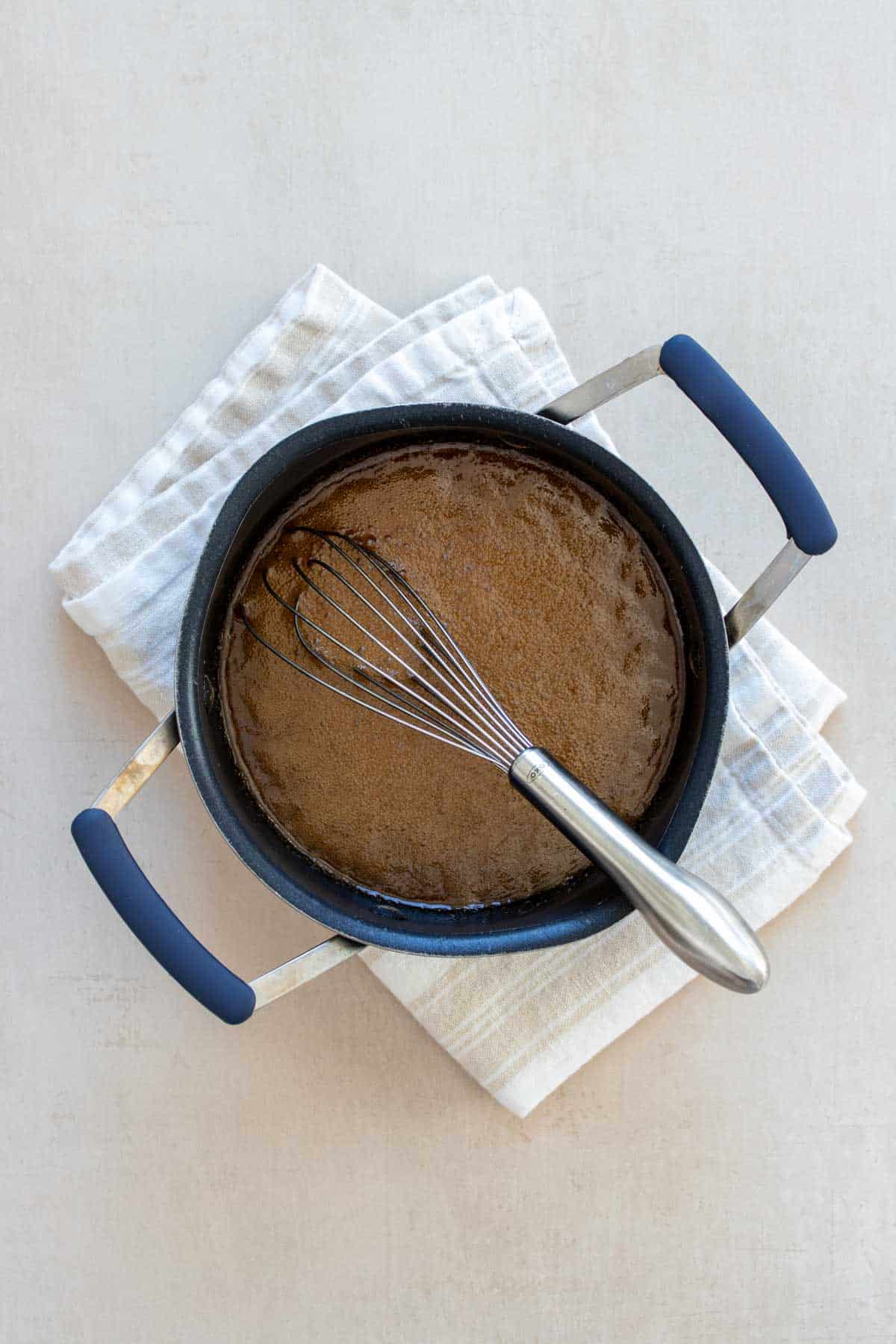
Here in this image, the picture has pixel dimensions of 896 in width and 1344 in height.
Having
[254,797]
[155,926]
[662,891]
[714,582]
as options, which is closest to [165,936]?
[155,926]

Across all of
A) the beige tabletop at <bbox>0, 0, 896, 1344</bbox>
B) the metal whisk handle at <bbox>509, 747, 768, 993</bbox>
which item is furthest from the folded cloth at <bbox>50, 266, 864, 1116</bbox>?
the metal whisk handle at <bbox>509, 747, 768, 993</bbox>

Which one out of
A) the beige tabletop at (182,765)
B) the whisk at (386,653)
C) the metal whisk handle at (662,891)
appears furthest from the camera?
the beige tabletop at (182,765)

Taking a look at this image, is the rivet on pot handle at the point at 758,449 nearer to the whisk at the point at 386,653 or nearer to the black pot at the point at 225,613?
the black pot at the point at 225,613

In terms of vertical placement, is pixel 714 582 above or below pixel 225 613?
below

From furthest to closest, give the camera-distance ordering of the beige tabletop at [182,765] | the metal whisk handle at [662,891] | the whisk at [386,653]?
A: the beige tabletop at [182,765] → the whisk at [386,653] → the metal whisk handle at [662,891]

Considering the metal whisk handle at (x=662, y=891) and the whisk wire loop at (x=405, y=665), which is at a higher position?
the whisk wire loop at (x=405, y=665)

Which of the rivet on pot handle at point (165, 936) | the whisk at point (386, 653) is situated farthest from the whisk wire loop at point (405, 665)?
the rivet on pot handle at point (165, 936)

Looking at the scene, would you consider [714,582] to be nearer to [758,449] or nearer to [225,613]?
[758,449]
